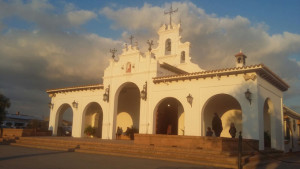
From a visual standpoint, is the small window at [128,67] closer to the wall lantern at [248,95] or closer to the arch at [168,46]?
the arch at [168,46]

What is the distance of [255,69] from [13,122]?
73.0 metres

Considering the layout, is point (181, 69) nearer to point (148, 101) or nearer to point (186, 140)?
point (148, 101)

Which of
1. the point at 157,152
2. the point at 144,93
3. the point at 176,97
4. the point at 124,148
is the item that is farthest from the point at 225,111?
the point at 124,148

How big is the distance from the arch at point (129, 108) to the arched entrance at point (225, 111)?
7.45m

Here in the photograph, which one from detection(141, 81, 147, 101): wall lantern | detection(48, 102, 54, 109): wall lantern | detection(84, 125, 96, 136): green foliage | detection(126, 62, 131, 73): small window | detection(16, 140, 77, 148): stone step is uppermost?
detection(126, 62, 131, 73): small window

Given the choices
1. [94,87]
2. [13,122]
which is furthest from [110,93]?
[13,122]

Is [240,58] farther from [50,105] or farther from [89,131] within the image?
[50,105]

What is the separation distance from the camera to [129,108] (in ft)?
84.3

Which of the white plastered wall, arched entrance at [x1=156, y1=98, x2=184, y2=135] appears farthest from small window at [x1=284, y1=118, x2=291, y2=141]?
arched entrance at [x1=156, y1=98, x2=184, y2=135]

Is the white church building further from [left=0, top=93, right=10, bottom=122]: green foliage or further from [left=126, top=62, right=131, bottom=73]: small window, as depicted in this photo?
[left=0, top=93, right=10, bottom=122]: green foliage

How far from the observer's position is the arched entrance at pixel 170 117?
67.1ft

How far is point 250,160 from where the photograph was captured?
1145 centimetres

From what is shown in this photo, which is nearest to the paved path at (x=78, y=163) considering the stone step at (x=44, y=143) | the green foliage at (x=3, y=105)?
the stone step at (x=44, y=143)

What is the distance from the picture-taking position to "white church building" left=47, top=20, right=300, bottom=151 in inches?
634
